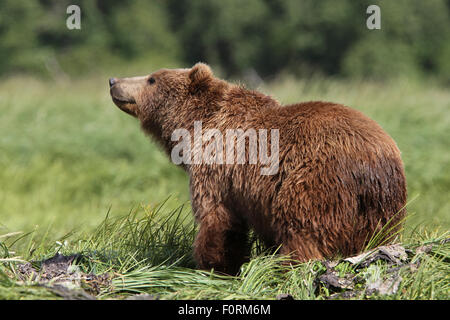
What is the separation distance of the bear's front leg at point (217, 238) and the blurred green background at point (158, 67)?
2548 millimetres

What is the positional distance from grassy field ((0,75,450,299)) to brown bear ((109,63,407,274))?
0.21 meters

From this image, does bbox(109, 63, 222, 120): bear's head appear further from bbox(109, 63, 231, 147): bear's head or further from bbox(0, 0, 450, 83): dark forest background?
bbox(0, 0, 450, 83): dark forest background

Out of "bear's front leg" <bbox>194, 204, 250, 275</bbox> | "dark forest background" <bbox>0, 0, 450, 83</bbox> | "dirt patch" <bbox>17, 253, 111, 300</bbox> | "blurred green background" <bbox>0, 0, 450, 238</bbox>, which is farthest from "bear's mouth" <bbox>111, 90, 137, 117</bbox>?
"dark forest background" <bbox>0, 0, 450, 83</bbox>

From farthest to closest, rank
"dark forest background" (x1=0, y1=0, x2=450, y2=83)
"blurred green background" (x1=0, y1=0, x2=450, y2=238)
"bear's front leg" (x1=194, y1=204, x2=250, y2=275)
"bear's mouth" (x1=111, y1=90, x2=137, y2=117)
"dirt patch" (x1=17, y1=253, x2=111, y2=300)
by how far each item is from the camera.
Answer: "dark forest background" (x1=0, y1=0, x2=450, y2=83) < "blurred green background" (x1=0, y1=0, x2=450, y2=238) < "bear's mouth" (x1=111, y1=90, x2=137, y2=117) < "bear's front leg" (x1=194, y1=204, x2=250, y2=275) < "dirt patch" (x1=17, y1=253, x2=111, y2=300)

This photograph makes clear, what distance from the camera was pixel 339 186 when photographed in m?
3.95

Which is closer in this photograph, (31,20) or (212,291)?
(212,291)

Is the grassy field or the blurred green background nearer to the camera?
the grassy field

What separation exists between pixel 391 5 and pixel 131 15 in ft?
46.5

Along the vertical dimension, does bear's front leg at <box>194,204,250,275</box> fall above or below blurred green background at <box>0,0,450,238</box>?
below

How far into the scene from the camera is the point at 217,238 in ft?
14.6

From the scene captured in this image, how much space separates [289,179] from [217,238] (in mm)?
751

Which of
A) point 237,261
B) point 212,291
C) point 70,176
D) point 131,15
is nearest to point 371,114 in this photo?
point 70,176

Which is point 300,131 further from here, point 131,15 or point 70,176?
point 131,15

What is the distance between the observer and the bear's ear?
16.2 ft
